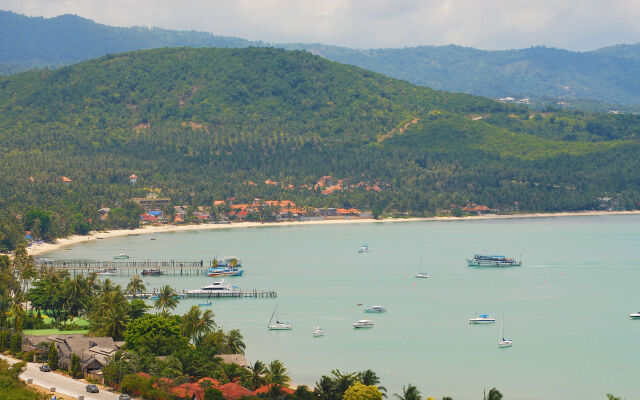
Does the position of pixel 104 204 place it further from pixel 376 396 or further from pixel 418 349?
pixel 376 396

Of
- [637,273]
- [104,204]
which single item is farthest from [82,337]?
[104,204]

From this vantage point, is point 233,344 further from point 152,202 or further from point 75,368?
point 152,202

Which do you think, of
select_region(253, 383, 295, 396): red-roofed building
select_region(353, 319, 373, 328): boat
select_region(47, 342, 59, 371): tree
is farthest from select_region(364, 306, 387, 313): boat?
select_region(47, 342, 59, 371): tree

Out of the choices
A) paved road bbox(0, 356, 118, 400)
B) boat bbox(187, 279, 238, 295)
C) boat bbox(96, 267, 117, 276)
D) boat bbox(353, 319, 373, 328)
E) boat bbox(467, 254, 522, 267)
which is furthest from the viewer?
boat bbox(467, 254, 522, 267)

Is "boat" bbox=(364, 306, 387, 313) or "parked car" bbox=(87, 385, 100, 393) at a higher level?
"boat" bbox=(364, 306, 387, 313)

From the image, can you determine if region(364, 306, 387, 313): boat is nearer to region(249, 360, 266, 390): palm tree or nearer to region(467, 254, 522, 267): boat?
region(249, 360, 266, 390): palm tree

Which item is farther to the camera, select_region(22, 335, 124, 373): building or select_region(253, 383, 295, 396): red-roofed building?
select_region(22, 335, 124, 373): building
